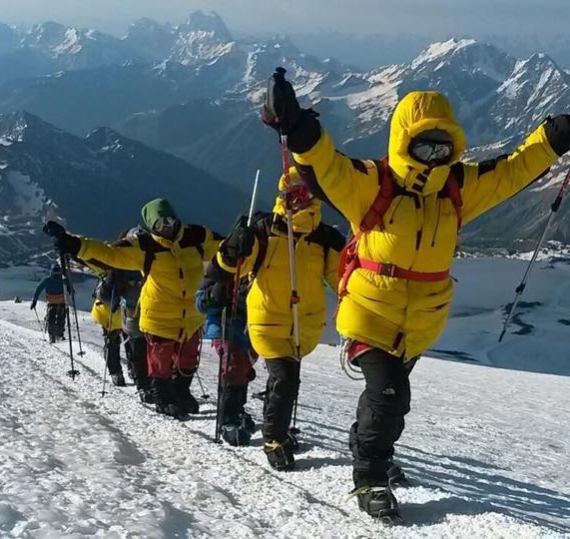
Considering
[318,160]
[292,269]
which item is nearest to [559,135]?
[318,160]

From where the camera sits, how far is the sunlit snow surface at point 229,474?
166 inches

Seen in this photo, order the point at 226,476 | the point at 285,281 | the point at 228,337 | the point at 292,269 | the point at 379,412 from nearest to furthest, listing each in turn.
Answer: the point at 379,412
the point at 226,476
the point at 292,269
the point at 285,281
the point at 228,337

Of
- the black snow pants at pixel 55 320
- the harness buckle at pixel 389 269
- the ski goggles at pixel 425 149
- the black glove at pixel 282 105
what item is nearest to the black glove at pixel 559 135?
the ski goggles at pixel 425 149

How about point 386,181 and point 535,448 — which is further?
point 535,448

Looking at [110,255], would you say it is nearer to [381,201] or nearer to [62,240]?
[62,240]

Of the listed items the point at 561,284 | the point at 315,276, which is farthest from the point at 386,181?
the point at 561,284

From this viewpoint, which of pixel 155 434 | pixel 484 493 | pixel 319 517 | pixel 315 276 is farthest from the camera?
pixel 155 434

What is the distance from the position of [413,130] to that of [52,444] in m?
3.40

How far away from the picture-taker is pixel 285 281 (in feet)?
20.4

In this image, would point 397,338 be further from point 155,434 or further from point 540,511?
point 155,434

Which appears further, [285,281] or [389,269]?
[285,281]

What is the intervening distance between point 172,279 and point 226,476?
3.29 metres

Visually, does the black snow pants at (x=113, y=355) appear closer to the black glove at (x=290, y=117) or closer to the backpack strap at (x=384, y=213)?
the backpack strap at (x=384, y=213)

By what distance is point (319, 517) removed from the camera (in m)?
4.57
